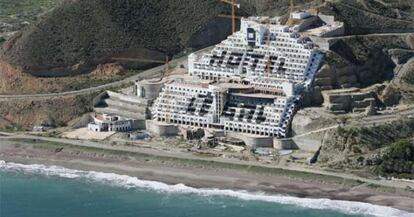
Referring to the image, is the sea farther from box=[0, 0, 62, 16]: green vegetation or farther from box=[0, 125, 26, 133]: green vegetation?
box=[0, 0, 62, 16]: green vegetation

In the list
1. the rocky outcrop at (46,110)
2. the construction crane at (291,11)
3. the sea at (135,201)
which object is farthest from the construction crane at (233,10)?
the sea at (135,201)

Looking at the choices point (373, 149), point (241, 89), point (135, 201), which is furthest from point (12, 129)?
point (373, 149)

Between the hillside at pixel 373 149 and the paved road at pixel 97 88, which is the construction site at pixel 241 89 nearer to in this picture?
the paved road at pixel 97 88

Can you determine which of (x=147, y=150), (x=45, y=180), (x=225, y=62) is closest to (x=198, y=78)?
(x=225, y=62)

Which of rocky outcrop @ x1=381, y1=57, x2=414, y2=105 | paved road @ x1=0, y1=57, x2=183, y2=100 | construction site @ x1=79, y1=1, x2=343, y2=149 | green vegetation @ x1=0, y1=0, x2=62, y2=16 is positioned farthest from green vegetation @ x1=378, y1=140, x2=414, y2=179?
green vegetation @ x1=0, y1=0, x2=62, y2=16

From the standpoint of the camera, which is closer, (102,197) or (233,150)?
(102,197)

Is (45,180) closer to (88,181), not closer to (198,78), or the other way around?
(88,181)

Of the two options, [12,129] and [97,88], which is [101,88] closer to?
[97,88]
